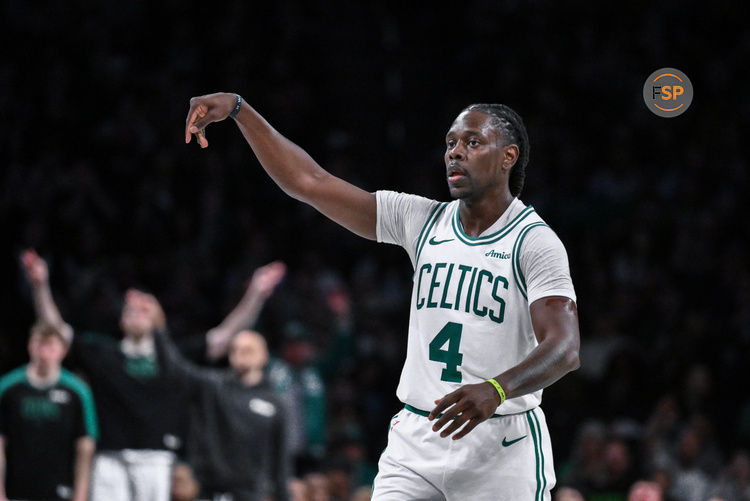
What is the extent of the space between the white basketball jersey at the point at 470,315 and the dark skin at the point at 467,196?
0.09m

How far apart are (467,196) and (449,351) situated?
571 millimetres

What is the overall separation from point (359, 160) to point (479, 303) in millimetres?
9787

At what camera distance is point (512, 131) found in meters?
4.09

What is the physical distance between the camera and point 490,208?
4.06 meters

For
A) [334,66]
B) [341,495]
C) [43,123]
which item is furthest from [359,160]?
[341,495]

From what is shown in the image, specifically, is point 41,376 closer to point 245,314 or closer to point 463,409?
point 245,314

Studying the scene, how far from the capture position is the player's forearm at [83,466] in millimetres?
8219

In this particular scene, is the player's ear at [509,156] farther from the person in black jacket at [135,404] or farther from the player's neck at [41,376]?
the player's neck at [41,376]

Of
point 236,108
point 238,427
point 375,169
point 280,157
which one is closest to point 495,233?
point 280,157

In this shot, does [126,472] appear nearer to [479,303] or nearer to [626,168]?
[479,303]

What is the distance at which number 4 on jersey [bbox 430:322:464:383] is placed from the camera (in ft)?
12.5

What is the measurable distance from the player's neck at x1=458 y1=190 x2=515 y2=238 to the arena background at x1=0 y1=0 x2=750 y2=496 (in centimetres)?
595

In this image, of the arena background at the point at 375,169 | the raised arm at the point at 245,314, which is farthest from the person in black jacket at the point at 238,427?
the arena background at the point at 375,169

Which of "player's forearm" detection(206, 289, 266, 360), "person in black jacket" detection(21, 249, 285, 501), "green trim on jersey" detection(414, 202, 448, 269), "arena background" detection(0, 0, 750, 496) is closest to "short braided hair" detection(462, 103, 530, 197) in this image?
"green trim on jersey" detection(414, 202, 448, 269)
